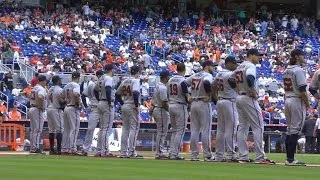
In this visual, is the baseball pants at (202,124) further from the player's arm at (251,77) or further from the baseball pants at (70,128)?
the baseball pants at (70,128)

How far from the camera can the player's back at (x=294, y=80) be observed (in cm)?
1758

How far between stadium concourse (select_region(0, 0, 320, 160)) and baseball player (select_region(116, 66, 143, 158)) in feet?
37.3

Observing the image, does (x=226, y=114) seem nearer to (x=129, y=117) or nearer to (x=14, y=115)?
(x=129, y=117)

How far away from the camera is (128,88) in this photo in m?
22.4

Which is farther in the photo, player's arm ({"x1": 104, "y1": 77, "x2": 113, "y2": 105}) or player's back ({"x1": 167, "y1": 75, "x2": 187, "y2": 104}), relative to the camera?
player's arm ({"x1": 104, "y1": 77, "x2": 113, "y2": 105})

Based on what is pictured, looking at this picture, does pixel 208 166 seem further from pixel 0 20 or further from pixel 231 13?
pixel 231 13

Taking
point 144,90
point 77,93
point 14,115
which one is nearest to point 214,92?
point 77,93

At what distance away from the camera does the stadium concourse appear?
123 feet

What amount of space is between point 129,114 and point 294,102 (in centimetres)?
591

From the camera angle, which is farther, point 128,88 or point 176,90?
point 128,88

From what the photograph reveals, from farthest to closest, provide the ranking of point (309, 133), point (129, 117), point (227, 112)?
1. point (309, 133)
2. point (129, 117)
3. point (227, 112)

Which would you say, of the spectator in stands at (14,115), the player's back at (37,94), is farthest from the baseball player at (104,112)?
the spectator in stands at (14,115)

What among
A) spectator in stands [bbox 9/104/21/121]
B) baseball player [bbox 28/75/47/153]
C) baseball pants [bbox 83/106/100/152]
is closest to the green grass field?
baseball pants [bbox 83/106/100/152]

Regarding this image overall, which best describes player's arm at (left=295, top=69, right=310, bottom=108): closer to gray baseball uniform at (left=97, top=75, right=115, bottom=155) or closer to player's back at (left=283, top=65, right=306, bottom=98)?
player's back at (left=283, top=65, right=306, bottom=98)
